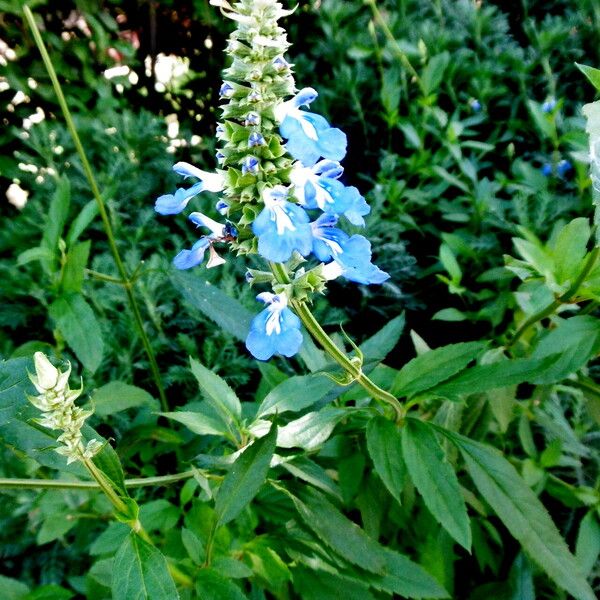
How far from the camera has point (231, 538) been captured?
193 centimetres

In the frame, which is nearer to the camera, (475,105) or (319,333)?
(319,333)

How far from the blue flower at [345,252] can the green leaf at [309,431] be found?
1.48 ft

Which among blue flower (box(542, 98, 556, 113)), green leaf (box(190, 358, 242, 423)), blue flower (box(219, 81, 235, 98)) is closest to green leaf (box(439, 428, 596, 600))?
green leaf (box(190, 358, 242, 423))

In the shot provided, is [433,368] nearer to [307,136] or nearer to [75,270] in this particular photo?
[307,136]

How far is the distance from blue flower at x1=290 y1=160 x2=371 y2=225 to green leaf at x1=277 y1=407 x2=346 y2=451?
22.9 inches

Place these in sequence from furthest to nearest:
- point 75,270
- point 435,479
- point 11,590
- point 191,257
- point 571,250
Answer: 1. point 75,270
2. point 11,590
3. point 571,250
4. point 435,479
5. point 191,257

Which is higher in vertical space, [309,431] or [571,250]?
[571,250]

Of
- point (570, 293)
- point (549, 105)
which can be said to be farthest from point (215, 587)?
point (549, 105)

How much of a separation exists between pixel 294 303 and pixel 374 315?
1826 millimetres

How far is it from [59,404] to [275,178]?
55cm

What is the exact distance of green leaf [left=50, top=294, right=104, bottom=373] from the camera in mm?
1916

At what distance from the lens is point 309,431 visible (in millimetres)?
1582

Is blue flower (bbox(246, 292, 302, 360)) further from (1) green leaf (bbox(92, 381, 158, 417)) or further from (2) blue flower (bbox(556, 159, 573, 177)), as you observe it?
(2) blue flower (bbox(556, 159, 573, 177))

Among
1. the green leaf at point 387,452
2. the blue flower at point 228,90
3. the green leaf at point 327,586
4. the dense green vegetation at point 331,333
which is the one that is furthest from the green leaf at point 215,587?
the blue flower at point 228,90
